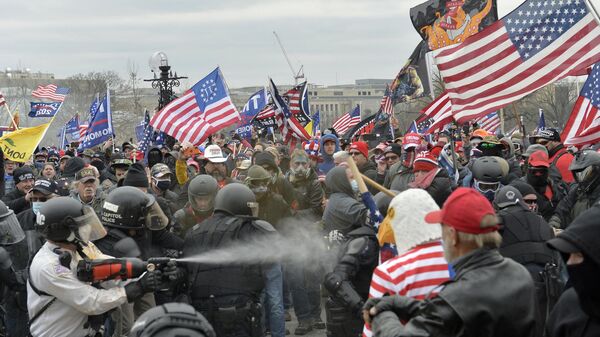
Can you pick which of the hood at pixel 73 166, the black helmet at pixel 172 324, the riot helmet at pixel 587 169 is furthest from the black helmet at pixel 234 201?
the hood at pixel 73 166

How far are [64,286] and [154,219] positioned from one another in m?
1.81

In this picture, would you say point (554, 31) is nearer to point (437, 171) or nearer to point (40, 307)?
point (437, 171)

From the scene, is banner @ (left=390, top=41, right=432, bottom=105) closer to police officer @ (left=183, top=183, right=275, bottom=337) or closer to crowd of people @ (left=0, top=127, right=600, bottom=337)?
crowd of people @ (left=0, top=127, right=600, bottom=337)

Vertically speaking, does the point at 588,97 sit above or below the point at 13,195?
above

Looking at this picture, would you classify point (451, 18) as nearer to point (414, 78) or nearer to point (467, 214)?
point (414, 78)

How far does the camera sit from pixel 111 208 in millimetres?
7238

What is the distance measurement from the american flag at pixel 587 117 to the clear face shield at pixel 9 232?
6496 millimetres

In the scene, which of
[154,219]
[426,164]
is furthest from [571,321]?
[426,164]

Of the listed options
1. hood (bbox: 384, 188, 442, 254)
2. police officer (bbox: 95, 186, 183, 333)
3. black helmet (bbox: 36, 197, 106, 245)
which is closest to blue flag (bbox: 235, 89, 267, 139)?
police officer (bbox: 95, 186, 183, 333)

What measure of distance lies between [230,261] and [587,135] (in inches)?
210

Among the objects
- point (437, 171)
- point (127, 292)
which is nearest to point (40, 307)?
point (127, 292)

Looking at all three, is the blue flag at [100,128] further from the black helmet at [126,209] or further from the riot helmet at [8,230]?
the black helmet at [126,209]

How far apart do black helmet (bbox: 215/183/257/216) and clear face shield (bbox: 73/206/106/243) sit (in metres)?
1.11

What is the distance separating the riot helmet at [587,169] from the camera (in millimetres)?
8562
